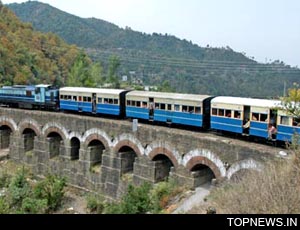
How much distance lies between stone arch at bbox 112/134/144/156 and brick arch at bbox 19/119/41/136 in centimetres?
759

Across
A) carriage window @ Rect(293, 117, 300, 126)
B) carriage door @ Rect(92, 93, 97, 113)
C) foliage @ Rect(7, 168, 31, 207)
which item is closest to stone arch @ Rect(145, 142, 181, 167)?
carriage window @ Rect(293, 117, 300, 126)

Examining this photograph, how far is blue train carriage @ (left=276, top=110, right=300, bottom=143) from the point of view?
51.1ft

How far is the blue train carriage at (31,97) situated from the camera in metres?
29.5

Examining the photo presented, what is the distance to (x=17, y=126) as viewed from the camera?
1132 inches

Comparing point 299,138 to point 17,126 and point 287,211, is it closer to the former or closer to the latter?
point 287,211

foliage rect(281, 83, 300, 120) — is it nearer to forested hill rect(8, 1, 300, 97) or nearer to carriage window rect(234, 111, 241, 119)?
carriage window rect(234, 111, 241, 119)

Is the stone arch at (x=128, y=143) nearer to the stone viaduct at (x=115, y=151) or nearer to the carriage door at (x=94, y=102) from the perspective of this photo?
the stone viaduct at (x=115, y=151)

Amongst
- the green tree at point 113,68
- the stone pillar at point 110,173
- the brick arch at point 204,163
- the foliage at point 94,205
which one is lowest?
the foliage at point 94,205

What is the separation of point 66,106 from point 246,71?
75502 mm

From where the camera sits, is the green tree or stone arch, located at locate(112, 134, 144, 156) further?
the green tree

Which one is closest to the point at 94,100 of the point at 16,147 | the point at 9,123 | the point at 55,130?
the point at 55,130

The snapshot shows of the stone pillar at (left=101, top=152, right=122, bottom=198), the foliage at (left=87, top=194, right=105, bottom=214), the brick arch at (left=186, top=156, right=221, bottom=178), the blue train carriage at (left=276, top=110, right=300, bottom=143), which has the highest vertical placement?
the blue train carriage at (left=276, top=110, right=300, bottom=143)

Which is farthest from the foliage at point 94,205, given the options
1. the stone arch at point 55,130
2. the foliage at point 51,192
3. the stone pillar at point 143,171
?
the stone arch at point 55,130

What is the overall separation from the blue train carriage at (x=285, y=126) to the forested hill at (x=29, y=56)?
4107cm
